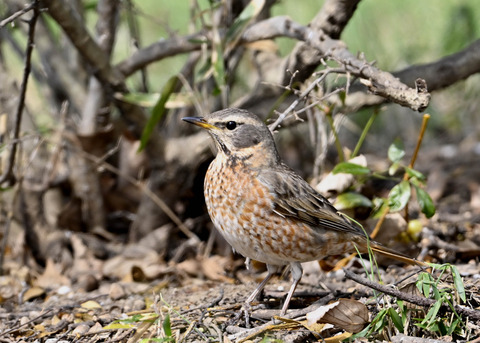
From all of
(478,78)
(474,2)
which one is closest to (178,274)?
(478,78)

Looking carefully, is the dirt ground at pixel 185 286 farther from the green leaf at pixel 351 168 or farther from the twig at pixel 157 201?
the green leaf at pixel 351 168

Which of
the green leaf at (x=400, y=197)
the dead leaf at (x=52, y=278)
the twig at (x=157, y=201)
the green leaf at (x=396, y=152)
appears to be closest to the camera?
the green leaf at (x=400, y=197)

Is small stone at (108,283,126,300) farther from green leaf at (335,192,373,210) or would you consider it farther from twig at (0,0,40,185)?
green leaf at (335,192,373,210)

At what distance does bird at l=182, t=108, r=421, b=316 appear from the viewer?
446 cm

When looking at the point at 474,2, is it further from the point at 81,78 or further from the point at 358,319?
the point at 358,319

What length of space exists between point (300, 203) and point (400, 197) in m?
0.86

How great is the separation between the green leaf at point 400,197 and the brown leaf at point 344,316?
1.26 metres

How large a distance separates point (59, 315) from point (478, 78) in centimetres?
599

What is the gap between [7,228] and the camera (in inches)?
232

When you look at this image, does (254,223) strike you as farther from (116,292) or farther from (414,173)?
(116,292)

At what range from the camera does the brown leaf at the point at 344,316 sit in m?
3.88

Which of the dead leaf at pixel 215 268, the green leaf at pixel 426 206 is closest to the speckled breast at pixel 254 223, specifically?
the green leaf at pixel 426 206

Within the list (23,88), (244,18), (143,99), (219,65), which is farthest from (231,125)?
(23,88)

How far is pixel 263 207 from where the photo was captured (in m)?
4.47
